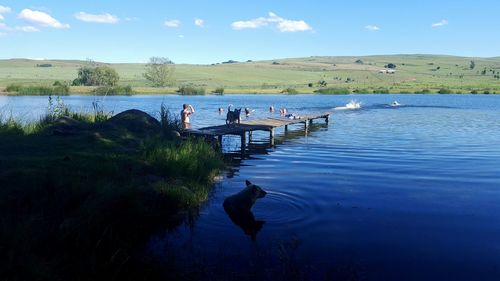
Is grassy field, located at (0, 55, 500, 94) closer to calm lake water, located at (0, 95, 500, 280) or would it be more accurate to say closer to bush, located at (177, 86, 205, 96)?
bush, located at (177, 86, 205, 96)

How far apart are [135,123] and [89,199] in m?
9.49

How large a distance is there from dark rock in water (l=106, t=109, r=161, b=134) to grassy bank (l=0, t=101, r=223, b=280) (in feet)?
7.49

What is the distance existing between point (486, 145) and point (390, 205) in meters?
12.4

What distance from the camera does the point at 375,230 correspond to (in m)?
9.10

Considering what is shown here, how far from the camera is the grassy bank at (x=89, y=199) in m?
6.54

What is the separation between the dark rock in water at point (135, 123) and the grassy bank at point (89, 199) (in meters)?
2.28

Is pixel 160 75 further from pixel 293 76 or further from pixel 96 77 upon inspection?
pixel 293 76

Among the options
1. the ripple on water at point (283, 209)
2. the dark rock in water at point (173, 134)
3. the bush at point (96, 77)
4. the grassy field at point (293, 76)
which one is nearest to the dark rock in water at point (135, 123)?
the dark rock in water at point (173, 134)

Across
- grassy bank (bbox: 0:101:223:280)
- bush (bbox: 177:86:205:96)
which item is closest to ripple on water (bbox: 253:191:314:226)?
grassy bank (bbox: 0:101:223:280)

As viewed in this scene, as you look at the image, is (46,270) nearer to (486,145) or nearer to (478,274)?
(478,274)

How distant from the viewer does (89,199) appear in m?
8.47

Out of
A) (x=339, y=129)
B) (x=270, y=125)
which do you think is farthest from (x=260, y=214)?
(x=339, y=129)

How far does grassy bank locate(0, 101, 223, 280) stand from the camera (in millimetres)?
6535

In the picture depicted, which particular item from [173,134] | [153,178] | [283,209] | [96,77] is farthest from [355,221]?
[96,77]
